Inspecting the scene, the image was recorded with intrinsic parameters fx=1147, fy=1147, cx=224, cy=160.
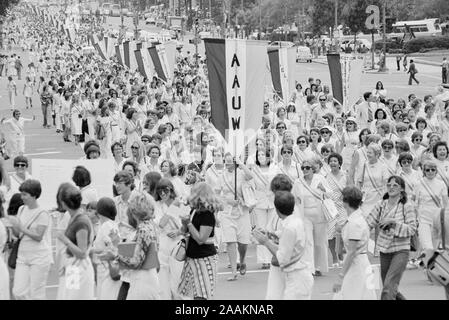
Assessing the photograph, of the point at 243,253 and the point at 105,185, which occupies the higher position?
the point at 105,185

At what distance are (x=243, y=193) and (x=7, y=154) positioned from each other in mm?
10629

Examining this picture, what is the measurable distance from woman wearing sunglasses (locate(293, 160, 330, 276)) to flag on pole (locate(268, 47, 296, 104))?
36.8ft

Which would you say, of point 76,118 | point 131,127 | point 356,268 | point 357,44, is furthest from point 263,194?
point 357,44

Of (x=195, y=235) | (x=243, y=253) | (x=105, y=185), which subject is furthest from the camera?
(x=243, y=253)

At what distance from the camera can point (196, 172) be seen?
46.5 ft

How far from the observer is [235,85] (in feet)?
44.1

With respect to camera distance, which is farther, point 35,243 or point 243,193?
point 243,193

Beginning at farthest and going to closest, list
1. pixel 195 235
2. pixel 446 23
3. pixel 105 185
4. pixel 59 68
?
1. pixel 446 23
2. pixel 59 68
3. pixel 105 185
4. pixel 195 235

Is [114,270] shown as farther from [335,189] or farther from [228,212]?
[335,189]

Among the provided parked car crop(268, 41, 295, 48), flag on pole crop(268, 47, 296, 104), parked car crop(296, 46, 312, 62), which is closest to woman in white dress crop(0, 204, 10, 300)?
flag on pole crop(268, 47, 296, 104)

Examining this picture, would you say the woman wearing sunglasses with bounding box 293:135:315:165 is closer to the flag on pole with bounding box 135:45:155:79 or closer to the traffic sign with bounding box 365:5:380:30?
Result: the flag on pole with bounding box 135:45:155:79

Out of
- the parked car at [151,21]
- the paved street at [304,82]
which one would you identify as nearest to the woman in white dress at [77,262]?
the paved street at [304,82]
